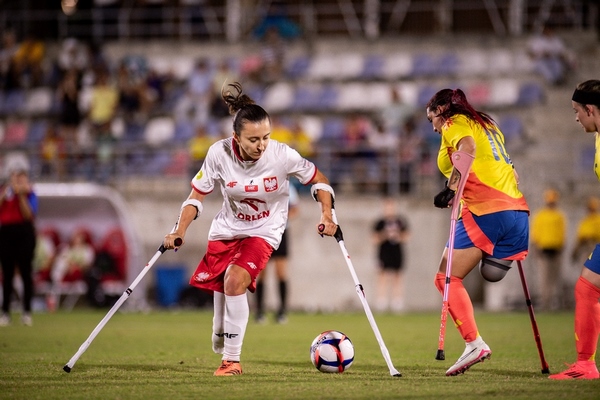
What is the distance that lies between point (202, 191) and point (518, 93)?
16128 mm

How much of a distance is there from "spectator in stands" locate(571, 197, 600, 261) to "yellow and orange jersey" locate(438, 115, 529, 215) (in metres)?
11.8

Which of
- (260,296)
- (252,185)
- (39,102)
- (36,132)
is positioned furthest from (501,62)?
(252,185)

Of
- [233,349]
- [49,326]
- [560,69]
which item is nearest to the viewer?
[233,349]

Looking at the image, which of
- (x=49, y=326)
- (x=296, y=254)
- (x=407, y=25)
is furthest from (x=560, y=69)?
(x=49, y=326)

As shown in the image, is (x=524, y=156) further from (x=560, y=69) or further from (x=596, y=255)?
(x=596, y=255)

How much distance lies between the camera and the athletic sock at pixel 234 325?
8531 mm

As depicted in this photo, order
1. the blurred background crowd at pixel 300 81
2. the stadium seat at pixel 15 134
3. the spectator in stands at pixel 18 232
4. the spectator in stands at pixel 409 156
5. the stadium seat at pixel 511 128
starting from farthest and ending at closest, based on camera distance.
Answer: the stadium seat at pixel 15 134
the stadium seat at pixel 511 128
the blurred background crowd at pixel 300 81
the spectator in stands at pixel 409 156
the spectator in stands at pixel 18 232

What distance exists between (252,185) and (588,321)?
3.03m

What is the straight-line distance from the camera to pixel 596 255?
794 cm

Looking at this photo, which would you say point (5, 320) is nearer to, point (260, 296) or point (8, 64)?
point (260, 296)

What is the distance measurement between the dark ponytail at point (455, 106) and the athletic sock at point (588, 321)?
1582 mm

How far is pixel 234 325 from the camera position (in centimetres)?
860

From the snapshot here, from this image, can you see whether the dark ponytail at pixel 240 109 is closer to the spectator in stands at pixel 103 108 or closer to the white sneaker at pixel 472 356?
the white sneaker at pixel 472 356

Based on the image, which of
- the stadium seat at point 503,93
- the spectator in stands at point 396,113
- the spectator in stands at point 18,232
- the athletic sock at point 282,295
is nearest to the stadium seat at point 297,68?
the spectator in stands at point 396,113
